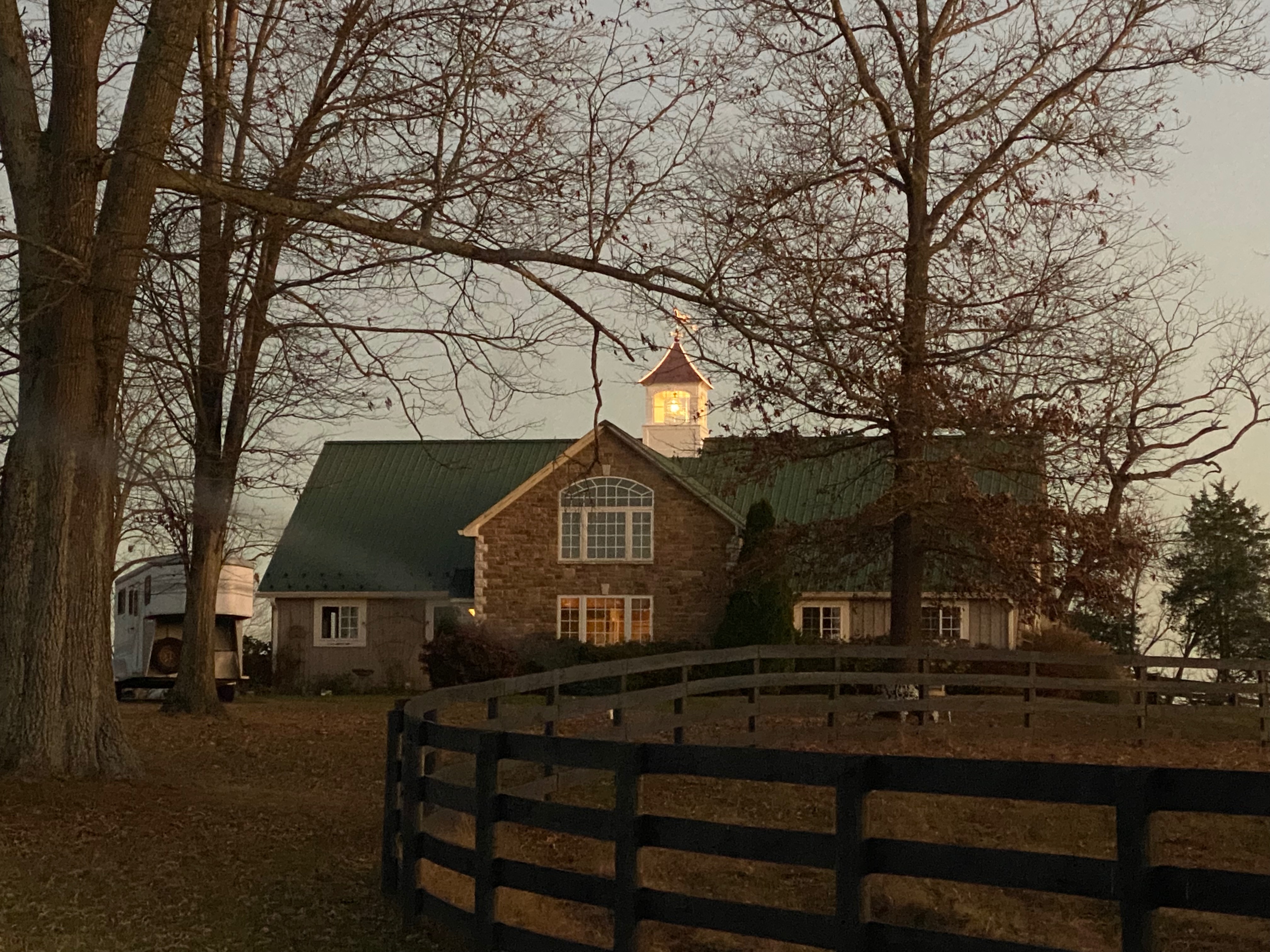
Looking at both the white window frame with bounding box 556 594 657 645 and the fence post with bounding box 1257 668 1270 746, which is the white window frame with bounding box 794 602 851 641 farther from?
the fence post with bounding box 1257 668 1270 746

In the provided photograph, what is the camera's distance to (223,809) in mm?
12094

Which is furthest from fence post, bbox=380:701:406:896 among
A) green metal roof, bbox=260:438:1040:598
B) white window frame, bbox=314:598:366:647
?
white window frame, bbox=314:598:366:647

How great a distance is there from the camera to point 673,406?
157 feet

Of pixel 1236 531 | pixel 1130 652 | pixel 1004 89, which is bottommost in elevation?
pixel 1130 652

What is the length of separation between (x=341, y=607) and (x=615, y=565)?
23.1 ft

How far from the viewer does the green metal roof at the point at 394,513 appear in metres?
39.2

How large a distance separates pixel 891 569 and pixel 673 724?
9609 millimetres

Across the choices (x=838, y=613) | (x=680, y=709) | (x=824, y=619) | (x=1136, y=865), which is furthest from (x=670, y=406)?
(x=1136, y=865)

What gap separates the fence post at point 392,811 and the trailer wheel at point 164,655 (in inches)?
1027

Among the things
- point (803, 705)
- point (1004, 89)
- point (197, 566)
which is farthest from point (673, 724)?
point (197, 566)

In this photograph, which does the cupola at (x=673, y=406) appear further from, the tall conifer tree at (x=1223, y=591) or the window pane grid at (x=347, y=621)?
the tall conifer tree at (x=1223, y=591)

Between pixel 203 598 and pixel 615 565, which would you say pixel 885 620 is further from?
pixel 203 598

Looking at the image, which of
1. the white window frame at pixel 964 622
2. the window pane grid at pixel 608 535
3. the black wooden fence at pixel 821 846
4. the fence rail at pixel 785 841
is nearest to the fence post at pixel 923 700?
the fence rail at pixel 785 841

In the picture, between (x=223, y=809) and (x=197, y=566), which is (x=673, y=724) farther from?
(x=197, y=566)
